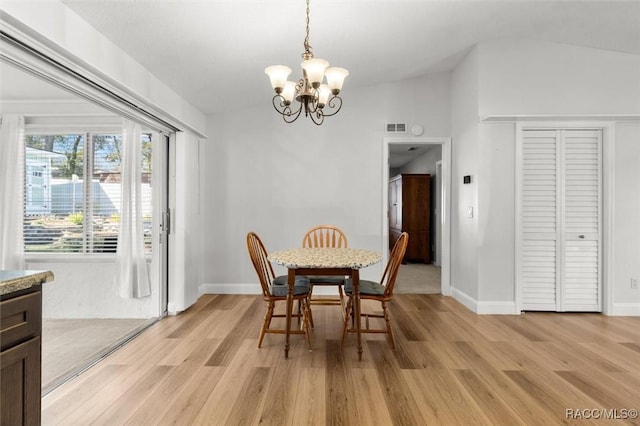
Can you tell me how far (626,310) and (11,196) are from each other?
6.34 m

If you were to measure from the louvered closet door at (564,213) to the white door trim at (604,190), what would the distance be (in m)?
0.05

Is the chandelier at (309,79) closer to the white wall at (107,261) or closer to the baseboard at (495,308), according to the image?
the white wall at (107,261)

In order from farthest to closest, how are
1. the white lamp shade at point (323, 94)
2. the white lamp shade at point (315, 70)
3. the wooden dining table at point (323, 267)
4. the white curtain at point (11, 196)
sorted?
the white curtain at point (11, 196) → the white lamp shade at point (323, 94) → the wooden dining table at point (323, 267) → the white lamp shade at point (315, 70)

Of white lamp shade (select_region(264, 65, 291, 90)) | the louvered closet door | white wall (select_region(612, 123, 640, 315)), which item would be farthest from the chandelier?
white wall (select_region(612, 123, 640, 315))

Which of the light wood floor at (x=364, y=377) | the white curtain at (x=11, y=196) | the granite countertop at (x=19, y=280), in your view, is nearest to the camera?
the granite countertop at (x=19, y=280)

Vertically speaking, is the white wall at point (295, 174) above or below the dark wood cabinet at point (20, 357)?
above

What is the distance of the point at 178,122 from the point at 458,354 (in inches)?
137

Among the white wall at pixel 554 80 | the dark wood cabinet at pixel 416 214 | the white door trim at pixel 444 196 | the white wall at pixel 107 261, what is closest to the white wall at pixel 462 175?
the white door trim at pixel 444 196

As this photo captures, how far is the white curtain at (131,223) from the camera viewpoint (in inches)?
143

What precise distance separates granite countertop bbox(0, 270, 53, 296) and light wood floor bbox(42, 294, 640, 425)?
3.21ft

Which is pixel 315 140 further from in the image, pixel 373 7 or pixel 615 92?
pixel 615 92

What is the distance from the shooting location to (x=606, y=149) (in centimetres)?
374

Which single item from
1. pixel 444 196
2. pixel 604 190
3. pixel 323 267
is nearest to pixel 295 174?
pixel 444 196

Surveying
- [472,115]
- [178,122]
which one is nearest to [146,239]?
[178,122]
